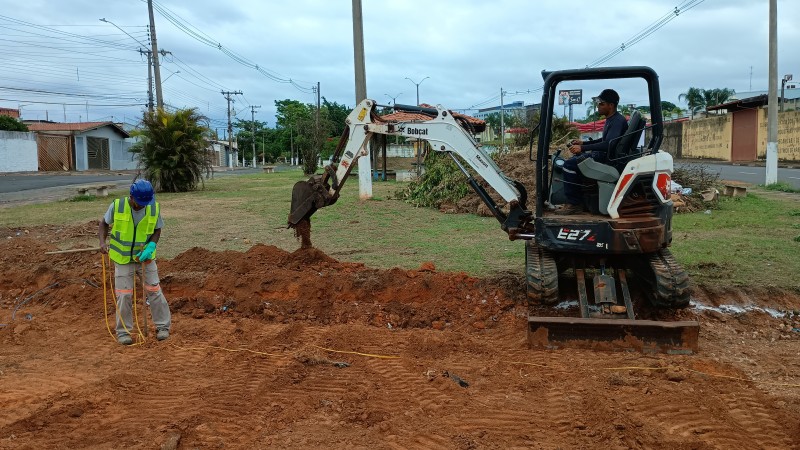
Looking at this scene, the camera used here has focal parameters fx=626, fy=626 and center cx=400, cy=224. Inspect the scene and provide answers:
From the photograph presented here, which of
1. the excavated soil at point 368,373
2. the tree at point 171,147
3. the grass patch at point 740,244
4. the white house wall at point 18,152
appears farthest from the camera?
the white house wall at point 18,152

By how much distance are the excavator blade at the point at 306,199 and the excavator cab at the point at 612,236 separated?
2.84 m

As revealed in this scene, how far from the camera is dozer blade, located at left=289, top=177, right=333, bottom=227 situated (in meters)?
Answer: 8.11

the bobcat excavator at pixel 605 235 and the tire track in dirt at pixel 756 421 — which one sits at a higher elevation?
the bobcat excavator at pixel 605 235

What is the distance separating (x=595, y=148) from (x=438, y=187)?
11.4 m

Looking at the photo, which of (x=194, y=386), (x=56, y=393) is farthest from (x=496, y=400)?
(x=56, y=393)

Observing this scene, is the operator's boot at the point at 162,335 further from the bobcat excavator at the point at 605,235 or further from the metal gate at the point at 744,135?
the metal gate at the point at 744,135

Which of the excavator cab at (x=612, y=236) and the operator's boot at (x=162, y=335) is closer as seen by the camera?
the excavator cab at (x=612, y=236)

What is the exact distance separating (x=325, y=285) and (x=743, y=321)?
4725mm

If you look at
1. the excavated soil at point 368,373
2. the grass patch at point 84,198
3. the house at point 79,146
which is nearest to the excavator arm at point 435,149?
the excavated soil at point 368,373

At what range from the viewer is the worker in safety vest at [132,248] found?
242 inches

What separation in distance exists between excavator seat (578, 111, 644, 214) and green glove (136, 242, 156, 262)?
14.8 ft

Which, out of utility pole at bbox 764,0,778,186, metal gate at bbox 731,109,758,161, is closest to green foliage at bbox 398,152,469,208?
utility pole at bbox 764,0,778,186

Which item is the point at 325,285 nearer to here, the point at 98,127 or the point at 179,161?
the point at 179,161

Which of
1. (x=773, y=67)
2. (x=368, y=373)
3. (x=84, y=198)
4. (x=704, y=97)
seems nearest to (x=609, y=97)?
(x=368, y=373)
